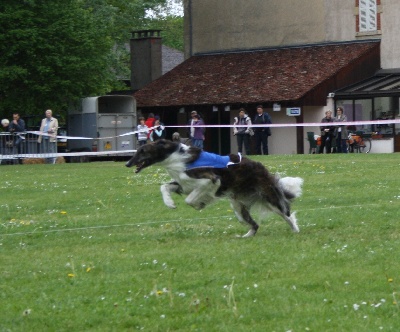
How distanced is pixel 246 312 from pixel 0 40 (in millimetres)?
36675

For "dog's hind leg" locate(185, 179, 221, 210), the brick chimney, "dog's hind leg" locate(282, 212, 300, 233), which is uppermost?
the brick chimney

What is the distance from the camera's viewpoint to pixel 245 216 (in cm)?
1333

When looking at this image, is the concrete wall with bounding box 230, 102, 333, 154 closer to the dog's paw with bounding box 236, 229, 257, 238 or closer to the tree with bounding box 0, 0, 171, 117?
the tree with bounding box 0, 0, 171, 117

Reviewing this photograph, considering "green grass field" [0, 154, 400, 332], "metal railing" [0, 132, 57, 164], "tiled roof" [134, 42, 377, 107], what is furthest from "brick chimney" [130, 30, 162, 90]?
"green grass field" [0, 154, 400, 332]

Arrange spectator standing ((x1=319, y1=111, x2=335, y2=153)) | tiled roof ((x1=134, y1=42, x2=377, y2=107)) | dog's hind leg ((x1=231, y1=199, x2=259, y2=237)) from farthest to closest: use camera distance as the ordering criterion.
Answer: tiled roof ((x1=134, y1=42, x2=377, y2=107)), spectator standing ((x1=319, y1=111, x2=335, y2=153)), dog's hind leg ((x1=231, y1=199, x2=259, y2=237))

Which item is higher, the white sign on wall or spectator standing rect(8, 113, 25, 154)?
the white sign on wall

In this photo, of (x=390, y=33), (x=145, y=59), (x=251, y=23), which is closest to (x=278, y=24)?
(x=251, y=23)

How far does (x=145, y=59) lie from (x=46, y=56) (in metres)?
16.3

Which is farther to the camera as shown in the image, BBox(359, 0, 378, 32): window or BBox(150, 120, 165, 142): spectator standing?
BBox(359, 0, 378, 32): window

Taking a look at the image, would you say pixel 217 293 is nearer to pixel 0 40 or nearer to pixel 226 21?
pixel 0 40

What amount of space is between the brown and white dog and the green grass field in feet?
1.22

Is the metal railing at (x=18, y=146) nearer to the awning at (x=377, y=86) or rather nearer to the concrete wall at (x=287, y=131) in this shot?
the concrete wall at (x=287, y=131)

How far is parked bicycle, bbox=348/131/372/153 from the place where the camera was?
3988 cm

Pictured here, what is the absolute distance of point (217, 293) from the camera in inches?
353
